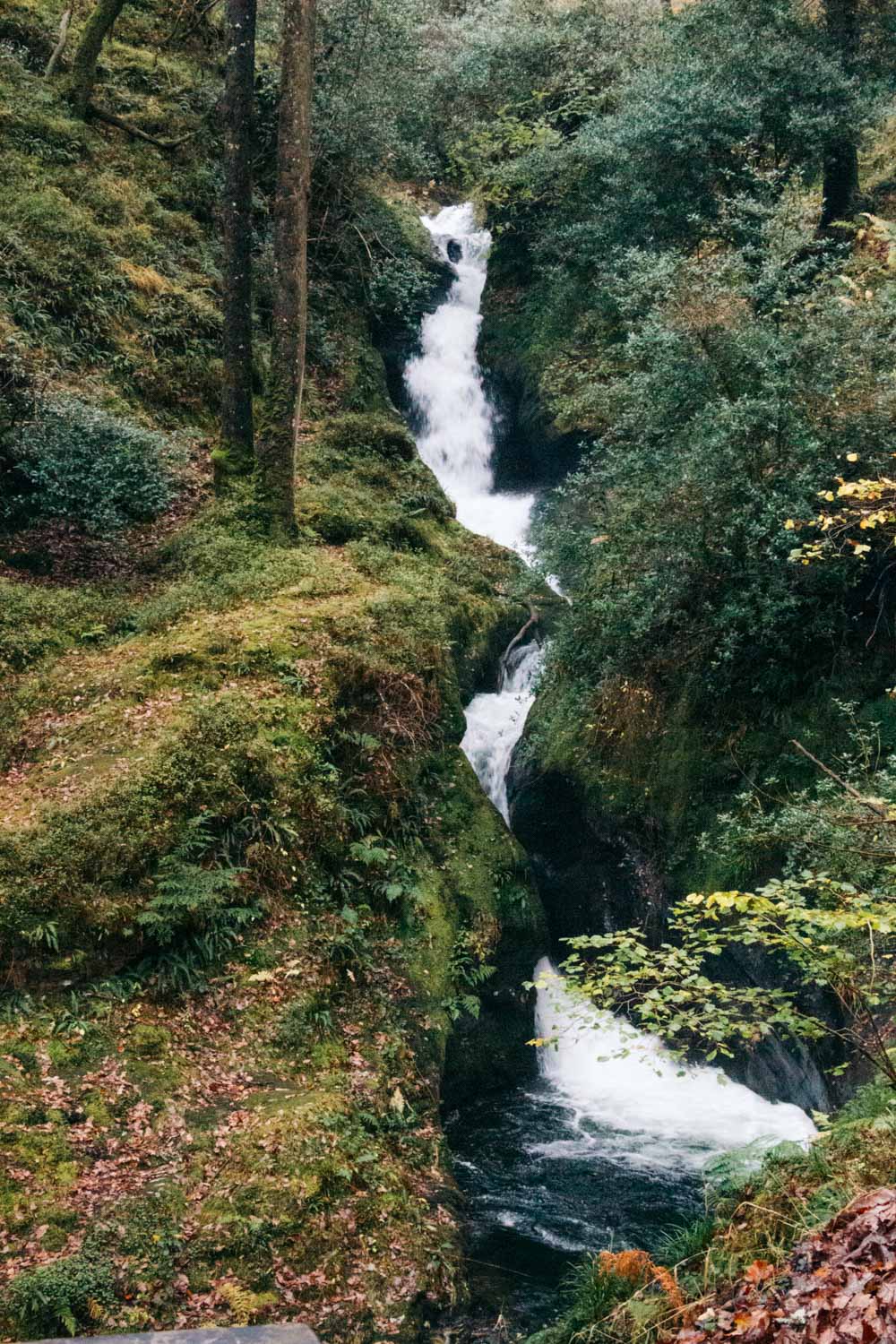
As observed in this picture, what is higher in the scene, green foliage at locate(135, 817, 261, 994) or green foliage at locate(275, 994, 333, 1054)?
green foliage at locate(135, 817, 261, 994)

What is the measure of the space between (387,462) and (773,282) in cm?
700

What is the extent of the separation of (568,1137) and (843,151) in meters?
15.9

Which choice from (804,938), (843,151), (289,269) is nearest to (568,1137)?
(804,938)

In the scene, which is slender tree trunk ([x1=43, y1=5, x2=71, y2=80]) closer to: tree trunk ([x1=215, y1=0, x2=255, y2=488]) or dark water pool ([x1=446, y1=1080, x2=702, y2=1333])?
tree trunk ([x1=215, y1=0, x2=255, y2=488])

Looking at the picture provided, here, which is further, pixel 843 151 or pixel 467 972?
pixel 843 151

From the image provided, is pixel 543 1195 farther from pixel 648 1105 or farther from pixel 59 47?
pixel 59 47

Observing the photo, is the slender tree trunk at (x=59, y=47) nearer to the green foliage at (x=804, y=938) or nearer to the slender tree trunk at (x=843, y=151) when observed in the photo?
the slender tree trunk at (x=843, y=151)

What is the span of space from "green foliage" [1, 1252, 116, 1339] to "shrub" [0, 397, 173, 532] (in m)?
8.29

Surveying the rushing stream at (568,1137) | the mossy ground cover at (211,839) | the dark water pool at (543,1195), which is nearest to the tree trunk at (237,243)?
the mossy ground cover at (211,839)

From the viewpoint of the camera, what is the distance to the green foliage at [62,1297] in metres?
4.89

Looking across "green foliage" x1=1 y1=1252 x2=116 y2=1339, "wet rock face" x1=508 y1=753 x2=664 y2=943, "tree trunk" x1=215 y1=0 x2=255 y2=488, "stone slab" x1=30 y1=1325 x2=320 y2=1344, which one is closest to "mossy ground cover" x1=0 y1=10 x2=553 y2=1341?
"green foliage" x1=1 y1=1252 x2=116 y2=1339

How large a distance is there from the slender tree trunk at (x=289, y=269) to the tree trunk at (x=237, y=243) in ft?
1.57

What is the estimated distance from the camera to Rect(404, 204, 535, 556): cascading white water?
61.0 ft

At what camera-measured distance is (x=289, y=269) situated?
11.5 m
